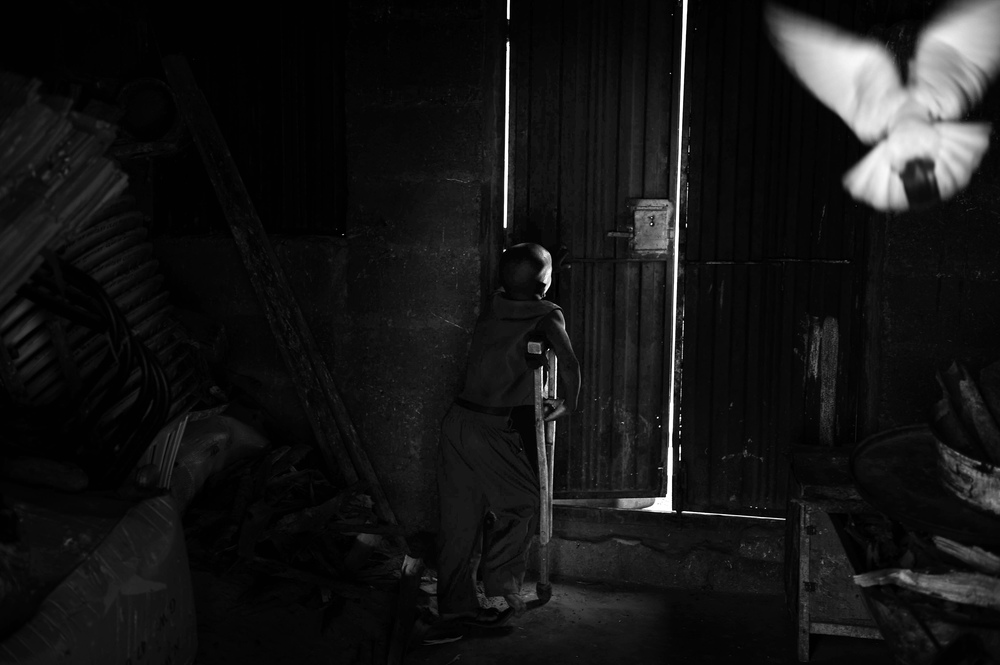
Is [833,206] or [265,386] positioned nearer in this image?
[833,206]

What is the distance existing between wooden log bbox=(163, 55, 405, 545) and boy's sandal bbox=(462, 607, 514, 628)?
869 millimetres

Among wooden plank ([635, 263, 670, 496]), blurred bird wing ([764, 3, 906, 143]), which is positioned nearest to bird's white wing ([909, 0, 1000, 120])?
blurred bird wing ([764, 3, 906, 143])

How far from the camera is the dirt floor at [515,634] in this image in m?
4.56

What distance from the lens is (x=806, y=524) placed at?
184 inches

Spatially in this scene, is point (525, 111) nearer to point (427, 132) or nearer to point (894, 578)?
point (427, 132)

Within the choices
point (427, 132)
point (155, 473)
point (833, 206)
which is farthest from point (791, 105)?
point (155, 473)

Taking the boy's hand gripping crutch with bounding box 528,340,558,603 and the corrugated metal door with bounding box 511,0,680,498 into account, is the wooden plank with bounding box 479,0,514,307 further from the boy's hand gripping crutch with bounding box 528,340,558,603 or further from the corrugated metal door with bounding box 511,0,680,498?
the boy's hand gripping crutch with bounding box 528,340,558,603

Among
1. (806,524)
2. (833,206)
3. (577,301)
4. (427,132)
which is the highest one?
(427,132)

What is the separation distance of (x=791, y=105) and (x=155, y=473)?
12.7 ft

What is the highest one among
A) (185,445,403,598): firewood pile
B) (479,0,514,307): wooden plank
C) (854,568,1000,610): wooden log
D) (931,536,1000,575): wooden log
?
(479,0,514,307): wooden plank

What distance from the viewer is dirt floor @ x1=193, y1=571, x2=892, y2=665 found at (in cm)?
456

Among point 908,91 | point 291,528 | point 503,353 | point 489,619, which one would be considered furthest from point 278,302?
point 908,91

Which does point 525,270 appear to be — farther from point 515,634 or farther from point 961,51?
point 961,51

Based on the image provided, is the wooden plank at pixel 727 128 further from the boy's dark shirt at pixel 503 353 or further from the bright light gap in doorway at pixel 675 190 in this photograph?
the boy's dark shirt at pixel 503 353
